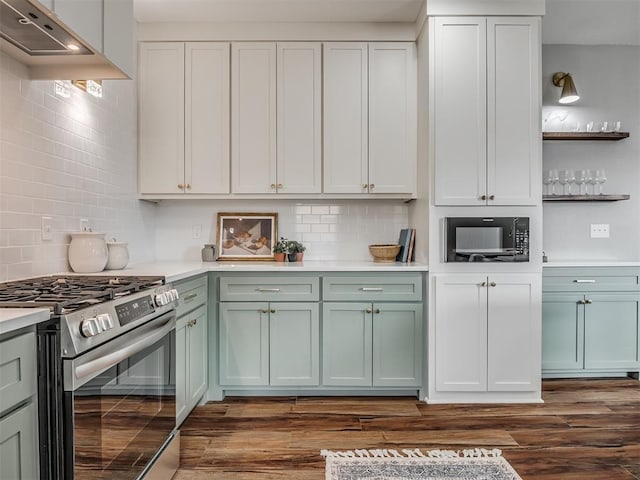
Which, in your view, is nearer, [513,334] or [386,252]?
[513,334]

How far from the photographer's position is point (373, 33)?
3350 millimetres

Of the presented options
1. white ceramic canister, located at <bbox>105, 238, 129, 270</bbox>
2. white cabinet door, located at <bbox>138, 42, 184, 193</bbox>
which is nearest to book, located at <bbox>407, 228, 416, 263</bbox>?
white cabinet door, located at <bbox>138, 42, 184, 193</bbox>

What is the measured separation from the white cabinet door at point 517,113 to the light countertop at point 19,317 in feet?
8.73

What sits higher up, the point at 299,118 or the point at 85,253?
the point at 299,118

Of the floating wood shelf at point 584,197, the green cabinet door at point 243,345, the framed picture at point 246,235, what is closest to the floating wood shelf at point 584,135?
the floating wood shelf at point 584,197

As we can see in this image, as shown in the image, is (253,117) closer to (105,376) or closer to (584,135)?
(105,376)

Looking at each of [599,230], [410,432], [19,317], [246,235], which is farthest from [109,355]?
[599,230]

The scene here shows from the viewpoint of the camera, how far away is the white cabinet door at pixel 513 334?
3.00m

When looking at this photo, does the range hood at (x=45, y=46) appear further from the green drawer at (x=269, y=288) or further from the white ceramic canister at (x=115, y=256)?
the green drawer at (x=269, y=288)

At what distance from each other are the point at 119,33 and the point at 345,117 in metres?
1.68

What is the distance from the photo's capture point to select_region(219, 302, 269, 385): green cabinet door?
3053mm

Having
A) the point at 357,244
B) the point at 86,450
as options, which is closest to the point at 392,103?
the point at 357,244

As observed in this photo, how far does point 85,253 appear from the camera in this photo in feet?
8.13

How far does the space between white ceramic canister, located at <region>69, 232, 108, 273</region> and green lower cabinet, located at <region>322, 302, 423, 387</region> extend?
1.43 metres
